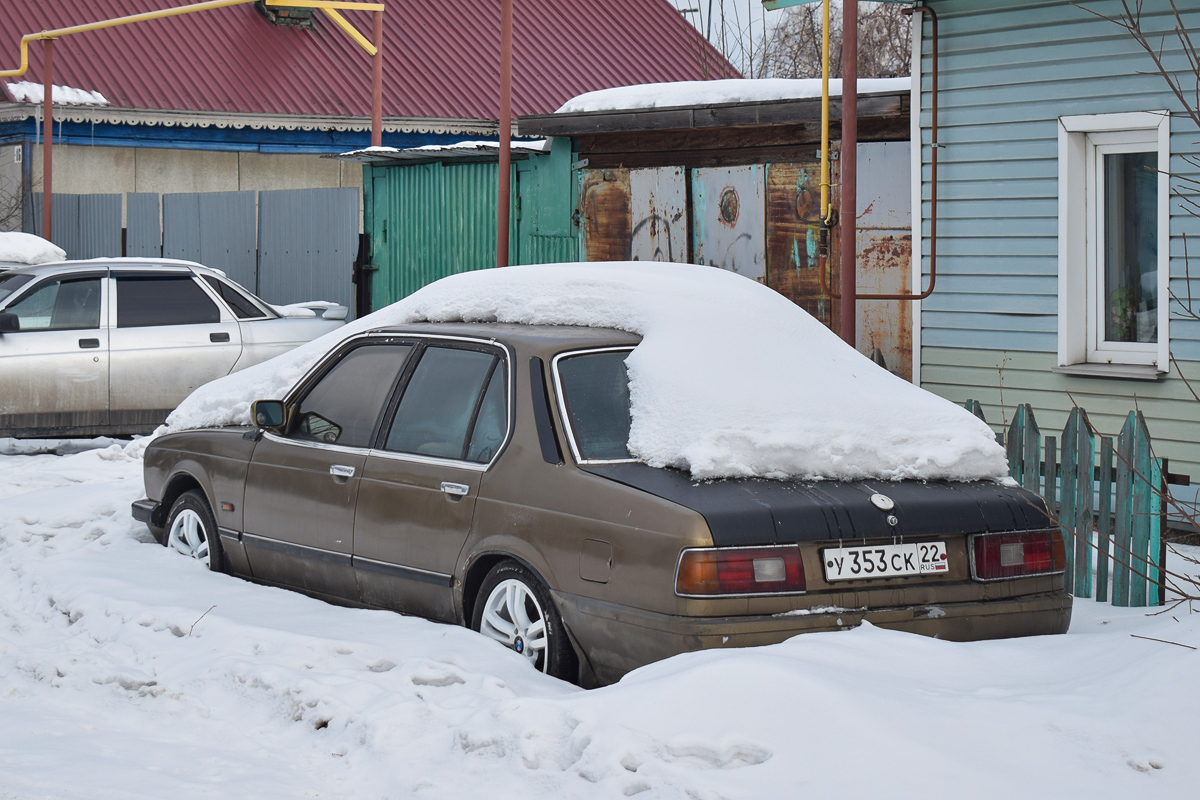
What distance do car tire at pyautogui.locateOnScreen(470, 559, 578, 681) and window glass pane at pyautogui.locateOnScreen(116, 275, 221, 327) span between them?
7.73 m

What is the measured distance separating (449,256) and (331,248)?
2.31m

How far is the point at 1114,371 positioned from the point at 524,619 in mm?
5666

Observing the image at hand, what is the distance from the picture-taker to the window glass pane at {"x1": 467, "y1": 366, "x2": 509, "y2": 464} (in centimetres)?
514

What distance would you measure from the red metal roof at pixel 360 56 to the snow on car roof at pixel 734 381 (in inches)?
672

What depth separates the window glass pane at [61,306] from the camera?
1144 cm

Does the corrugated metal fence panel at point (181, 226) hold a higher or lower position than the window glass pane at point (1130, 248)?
higher

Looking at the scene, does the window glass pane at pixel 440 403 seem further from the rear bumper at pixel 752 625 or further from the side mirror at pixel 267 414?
the rear bumper at pixel 752 625

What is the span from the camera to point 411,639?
16.5ft

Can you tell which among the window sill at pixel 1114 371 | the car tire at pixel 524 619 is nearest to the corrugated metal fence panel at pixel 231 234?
the window sill at pixel 1114 371

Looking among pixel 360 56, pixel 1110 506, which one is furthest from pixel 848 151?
pixel 360 56

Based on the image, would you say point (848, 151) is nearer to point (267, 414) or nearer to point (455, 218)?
point (267, 414)

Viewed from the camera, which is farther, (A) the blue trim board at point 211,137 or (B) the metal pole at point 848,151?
(A) the blue trim board at point 211,137

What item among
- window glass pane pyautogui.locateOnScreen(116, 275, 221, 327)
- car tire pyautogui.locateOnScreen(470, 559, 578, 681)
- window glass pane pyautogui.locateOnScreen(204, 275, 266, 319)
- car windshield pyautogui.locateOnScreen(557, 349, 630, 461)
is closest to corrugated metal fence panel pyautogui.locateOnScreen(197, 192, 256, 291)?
window glass pane pyautogui.locateOnScreen(204, 275, 266, 319)

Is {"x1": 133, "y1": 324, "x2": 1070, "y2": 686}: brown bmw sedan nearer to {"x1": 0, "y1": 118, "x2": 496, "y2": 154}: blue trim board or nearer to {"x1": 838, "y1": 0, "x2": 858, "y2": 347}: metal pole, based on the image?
{"x1": 838, "y1": 0, "x2": 858, "y2": 347}: metal pole
